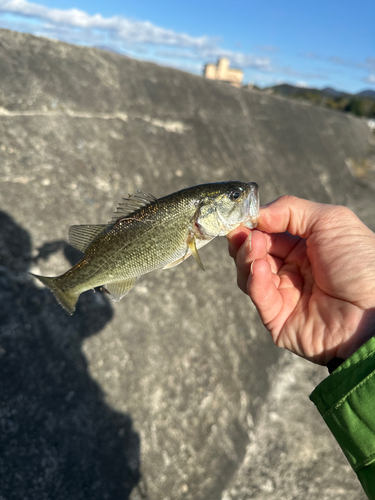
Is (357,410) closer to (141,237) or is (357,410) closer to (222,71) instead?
(141,237)

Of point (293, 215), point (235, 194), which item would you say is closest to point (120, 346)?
point (235, 194)

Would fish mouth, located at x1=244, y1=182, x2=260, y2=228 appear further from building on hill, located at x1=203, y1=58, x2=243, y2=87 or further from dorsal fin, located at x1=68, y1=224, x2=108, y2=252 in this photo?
building on hill, located at x1=203, y1=58, x2=243, y2=87

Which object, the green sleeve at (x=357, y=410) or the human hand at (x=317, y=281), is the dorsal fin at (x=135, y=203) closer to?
the human hand at (x=317, y=281)

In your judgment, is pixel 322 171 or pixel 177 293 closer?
pixel 177 293

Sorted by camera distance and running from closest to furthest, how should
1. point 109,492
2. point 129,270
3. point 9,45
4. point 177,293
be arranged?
point 129,270 < point 109,492 < point 9,45 < point 177,293

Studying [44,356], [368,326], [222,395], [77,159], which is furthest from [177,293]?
[368,326]

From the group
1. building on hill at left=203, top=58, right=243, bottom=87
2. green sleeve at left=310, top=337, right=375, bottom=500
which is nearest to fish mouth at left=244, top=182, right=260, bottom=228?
green sleeve at left=310, top=337, right=375, bottom=500

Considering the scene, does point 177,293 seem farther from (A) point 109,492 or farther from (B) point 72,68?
(B) point 72,68
